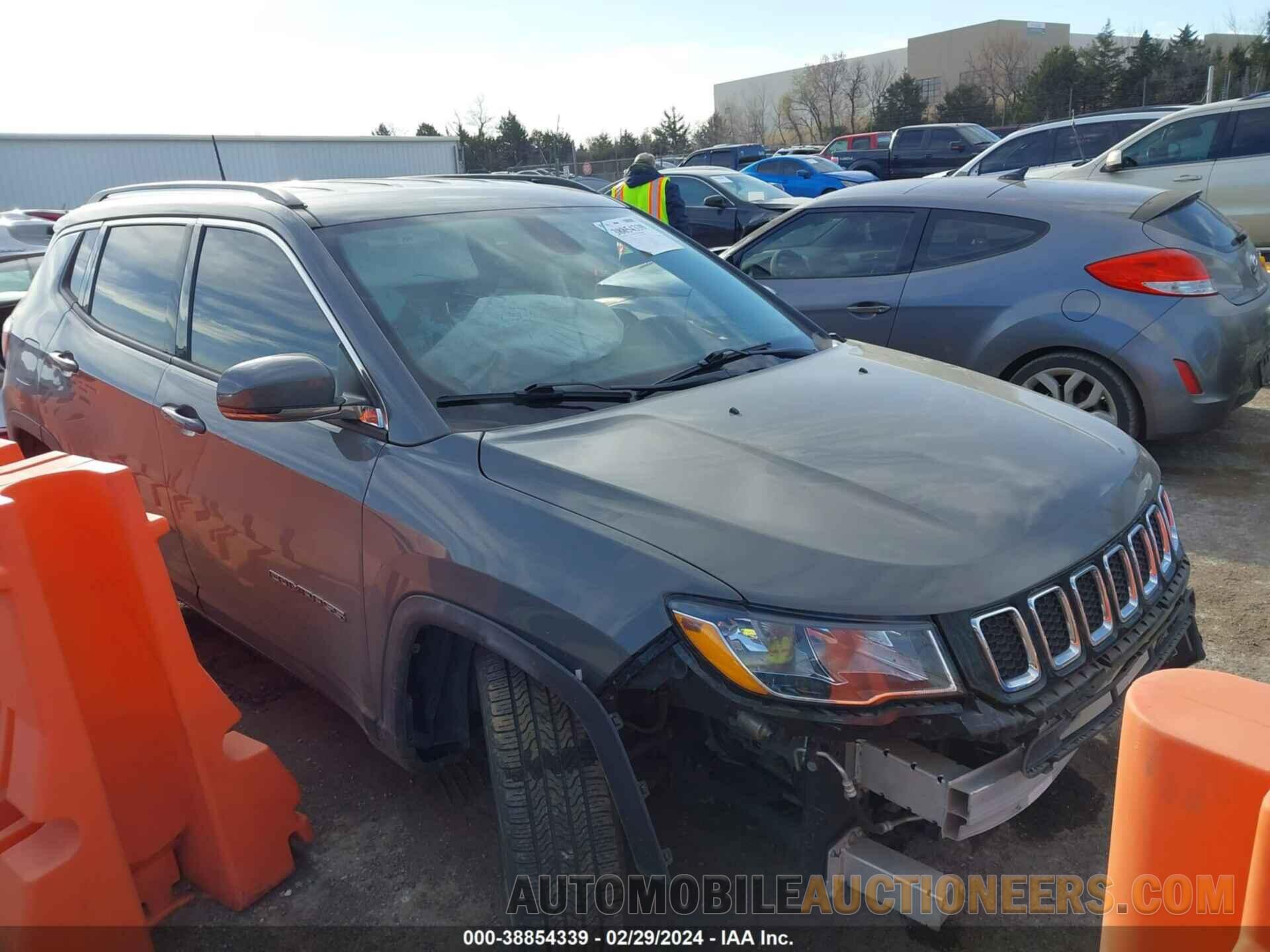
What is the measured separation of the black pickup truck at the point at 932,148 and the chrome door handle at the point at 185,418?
21.6 metres

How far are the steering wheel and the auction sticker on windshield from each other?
7.98 ft

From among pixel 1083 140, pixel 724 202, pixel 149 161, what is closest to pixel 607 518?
pixel 724 202

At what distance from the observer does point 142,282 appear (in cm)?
343

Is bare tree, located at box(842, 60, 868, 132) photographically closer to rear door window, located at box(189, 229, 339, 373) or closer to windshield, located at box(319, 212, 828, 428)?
windshield, located at box(319, 212, 828, 428)

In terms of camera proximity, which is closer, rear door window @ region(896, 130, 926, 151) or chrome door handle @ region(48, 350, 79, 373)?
chrome door handle @ region(48, 350, 79, 373)

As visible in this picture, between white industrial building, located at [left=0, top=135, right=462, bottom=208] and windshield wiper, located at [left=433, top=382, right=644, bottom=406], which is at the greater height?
white industrial building, located at [left=0, top=135, right=462, bottom=208]

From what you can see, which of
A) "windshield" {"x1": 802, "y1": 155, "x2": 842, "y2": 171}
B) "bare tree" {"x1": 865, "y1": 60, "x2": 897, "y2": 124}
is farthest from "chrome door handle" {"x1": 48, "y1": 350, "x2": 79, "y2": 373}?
"bare tree" {"x1": 865, "y1": 60, "x2": 897, "y2": 124}

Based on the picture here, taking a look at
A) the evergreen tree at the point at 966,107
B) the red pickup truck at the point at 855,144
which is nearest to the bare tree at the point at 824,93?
the evergreen tree at the point at 966,107

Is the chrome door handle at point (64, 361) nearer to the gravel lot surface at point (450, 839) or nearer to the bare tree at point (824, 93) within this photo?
the gravel lot surface at point (450, 839)

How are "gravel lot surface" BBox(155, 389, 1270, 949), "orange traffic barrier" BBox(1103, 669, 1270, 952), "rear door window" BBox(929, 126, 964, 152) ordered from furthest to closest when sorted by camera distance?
"rear door window" BBox(929, 126, 964, 152) → "gravel lot surface" BBox(155, 389, 1270, 949) → "orange traffic barrier" BBox(1103, 669, 1270, 952)

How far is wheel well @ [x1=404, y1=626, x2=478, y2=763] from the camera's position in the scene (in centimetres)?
Answer: 231

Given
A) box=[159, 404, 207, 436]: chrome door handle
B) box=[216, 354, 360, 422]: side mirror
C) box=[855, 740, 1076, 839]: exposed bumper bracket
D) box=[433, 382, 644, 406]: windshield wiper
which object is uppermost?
box=[216, 354, 360, 422]: side mirror

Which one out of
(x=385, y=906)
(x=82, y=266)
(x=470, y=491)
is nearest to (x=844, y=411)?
(x=470, y=491)

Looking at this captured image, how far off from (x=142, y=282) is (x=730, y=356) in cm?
215
